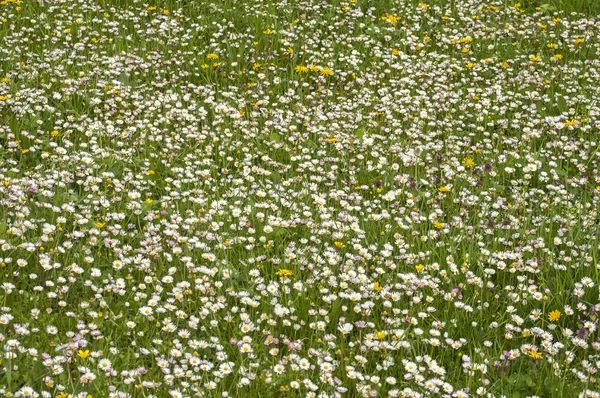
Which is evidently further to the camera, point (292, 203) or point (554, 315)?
point (292, 203)

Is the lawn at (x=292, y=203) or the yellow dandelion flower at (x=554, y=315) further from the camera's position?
the yellow dandelion flower at (x=554, y=315)

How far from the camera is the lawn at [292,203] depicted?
3.62 meters

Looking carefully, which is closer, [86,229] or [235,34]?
[86,229]

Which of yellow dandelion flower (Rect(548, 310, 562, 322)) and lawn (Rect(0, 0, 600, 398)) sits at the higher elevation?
yellow dandelion flower (Rect(548, 310, 562, 322))

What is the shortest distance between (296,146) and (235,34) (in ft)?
7.62

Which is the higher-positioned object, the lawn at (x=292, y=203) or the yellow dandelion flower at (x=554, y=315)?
the yellow dandelion flower at (x=554, y=315)

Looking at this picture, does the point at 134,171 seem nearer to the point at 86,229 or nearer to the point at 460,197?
the point at 86,229

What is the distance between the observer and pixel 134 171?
5379mm

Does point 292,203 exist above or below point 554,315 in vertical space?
below

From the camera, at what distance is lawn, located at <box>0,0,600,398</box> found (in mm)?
3623

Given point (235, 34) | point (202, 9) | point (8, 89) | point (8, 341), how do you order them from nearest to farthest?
point (8, 341) < point (8, 89) < point (235, 34) < point (202, 9)

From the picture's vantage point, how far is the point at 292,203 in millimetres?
5012

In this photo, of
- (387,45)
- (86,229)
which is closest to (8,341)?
(86,229)

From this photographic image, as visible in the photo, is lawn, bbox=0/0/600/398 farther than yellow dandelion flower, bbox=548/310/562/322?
No
